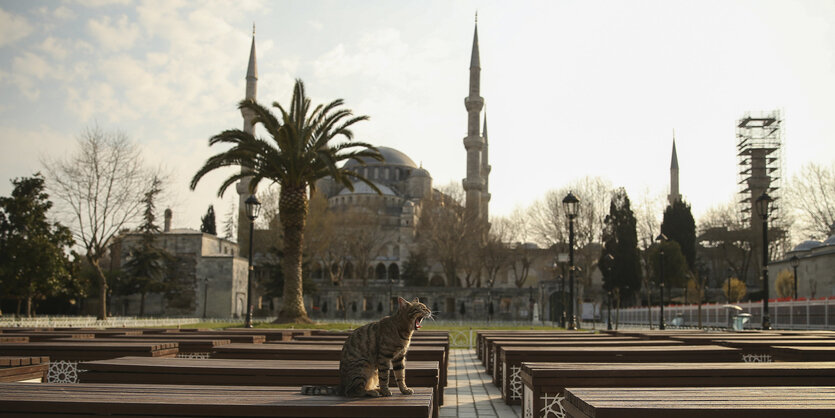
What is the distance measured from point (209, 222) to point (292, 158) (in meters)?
62.0

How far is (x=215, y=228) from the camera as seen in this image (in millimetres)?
81188

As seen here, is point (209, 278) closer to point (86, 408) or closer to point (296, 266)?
point (296, 266)

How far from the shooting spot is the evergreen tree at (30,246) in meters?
34.0

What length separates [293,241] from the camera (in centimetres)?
2459

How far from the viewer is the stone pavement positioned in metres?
7.70

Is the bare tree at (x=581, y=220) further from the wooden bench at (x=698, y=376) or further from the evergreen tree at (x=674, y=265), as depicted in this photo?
the wooden bench at (x=698, y=376)

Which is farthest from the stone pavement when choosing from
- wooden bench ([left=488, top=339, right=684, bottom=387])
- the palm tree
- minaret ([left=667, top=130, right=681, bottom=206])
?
minaret ([left=667, top=130, right=681, bottom=206])

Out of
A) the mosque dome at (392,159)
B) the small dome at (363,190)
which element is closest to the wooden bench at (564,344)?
the small dome at (363,190)

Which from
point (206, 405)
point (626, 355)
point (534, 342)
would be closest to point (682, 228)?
point (534, 342)

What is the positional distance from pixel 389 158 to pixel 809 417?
99544 millimetres

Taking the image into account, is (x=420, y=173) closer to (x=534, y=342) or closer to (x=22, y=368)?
(x=534, y=342)

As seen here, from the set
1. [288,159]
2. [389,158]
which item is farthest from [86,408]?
[389,158]

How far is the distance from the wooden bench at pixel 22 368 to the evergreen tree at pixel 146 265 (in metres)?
44.6

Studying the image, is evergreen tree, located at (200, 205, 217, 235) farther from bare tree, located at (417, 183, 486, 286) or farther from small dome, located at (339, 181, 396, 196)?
bare tree, located at (417, 183, 486, 286)
